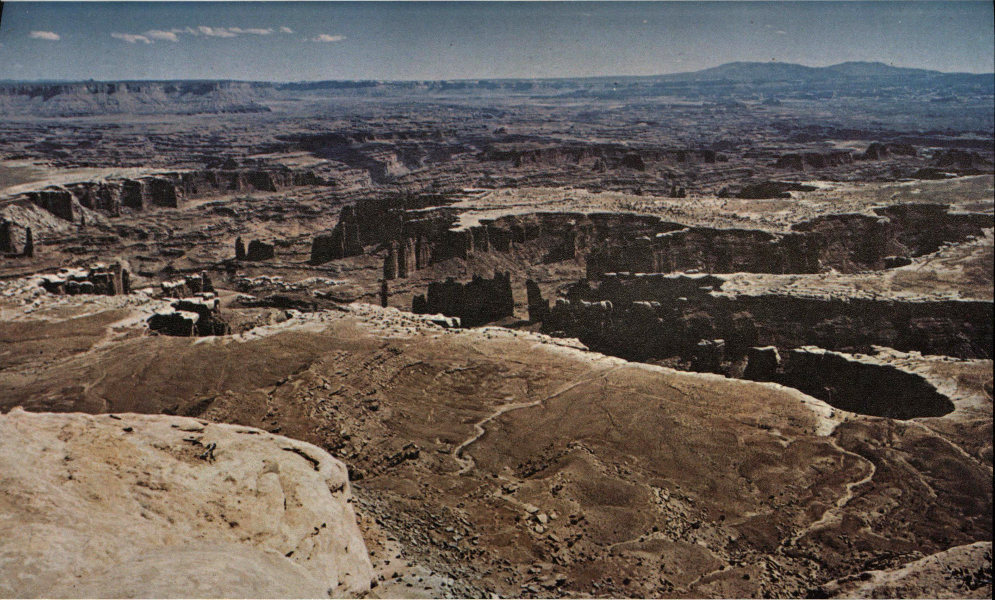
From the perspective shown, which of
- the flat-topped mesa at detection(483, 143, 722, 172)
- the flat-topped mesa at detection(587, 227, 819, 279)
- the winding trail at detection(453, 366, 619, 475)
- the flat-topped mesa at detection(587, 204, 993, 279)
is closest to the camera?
the winding trail at detection(453, 366, 619, 475)

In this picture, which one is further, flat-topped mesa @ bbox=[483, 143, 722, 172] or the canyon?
flat-topped mesa @ bbox=[483, 143, 722, 172]

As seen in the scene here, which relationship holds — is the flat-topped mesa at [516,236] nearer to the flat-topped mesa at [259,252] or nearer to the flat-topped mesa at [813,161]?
the flat-topped mesa at [259,252]


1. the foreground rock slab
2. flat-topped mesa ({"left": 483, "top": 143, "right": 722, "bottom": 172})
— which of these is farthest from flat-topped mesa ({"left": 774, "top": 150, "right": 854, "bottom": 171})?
the foreground rock slab

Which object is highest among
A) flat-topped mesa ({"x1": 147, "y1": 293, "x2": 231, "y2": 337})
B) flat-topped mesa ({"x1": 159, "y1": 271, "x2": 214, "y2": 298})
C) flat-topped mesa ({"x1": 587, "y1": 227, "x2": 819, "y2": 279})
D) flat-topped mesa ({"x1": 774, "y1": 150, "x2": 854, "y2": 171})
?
flat-topped mesa ({"x1": 774, "y1": 150, "x2": 854, "y2": 171})

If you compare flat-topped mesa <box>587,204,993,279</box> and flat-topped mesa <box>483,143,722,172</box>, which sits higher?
flat-topped mesa <box>483,143,722,172</box>

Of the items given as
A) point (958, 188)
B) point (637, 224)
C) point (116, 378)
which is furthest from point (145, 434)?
point (958, 188)

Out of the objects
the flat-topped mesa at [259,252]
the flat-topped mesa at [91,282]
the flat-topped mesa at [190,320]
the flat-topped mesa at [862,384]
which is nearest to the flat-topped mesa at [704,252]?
the flat-topped mesa at [862,384]

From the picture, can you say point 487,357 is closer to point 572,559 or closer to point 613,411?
point 613,411

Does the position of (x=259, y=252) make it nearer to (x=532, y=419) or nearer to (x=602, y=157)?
(x=532, y=419)

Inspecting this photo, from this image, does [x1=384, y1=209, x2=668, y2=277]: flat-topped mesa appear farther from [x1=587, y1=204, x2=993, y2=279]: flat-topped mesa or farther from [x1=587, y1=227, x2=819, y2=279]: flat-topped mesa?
[x1=587, y1=204, x2=993, y2=279]: flat-topped mesa
